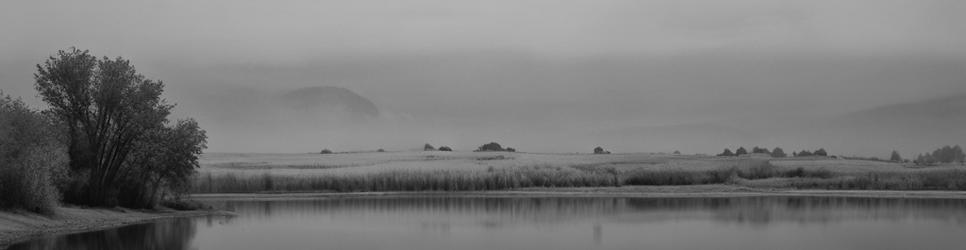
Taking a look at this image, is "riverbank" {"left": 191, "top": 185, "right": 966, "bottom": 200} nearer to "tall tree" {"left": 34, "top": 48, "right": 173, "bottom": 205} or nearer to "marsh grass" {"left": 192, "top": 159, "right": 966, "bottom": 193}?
"marsh grass" {"left": 192, "top": 159, "right": 966, "bottom": 193}

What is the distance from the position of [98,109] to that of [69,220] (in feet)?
22.9

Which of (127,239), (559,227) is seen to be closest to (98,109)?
(127,239)

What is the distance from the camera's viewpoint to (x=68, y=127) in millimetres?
34656

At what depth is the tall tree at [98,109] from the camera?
34.1 meters

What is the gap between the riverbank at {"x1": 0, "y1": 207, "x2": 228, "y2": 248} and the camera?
963 inches

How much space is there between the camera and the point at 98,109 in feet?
114

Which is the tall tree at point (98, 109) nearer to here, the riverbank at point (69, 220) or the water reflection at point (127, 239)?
the riverbank at point (69, 220)

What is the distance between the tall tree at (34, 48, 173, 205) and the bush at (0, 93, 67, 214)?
4204mm

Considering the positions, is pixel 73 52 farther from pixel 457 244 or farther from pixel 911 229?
pixel 911 229

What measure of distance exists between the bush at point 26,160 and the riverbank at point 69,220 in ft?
1.48

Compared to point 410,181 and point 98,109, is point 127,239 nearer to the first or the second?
point 98,109

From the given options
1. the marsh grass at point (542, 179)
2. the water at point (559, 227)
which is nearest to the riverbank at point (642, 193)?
the marsh grass at point (542, 179)

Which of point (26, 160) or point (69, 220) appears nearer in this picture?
point (26, 160)

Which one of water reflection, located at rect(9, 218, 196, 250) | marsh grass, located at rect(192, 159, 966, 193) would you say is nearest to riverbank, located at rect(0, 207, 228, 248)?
water reflection, located at rect(9, 218, 196, 250)
